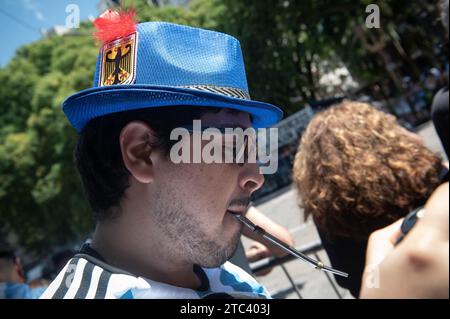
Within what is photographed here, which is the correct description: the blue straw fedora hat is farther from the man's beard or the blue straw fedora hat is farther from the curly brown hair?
the curly brown hair

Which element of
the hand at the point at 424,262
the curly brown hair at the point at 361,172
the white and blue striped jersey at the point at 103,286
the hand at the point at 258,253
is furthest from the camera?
the hand at the point at 258,253

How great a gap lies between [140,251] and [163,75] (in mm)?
511

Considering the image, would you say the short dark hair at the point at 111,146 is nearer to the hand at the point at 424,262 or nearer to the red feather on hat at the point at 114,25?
the red feather on hat at the point at 114,25

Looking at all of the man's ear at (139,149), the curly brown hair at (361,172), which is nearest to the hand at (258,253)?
the curly brown hair at (361,172)

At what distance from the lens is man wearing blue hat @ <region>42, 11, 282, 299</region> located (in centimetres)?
117

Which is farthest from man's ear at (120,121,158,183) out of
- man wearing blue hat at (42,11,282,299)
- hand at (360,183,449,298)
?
hand at (360,183,449,298)

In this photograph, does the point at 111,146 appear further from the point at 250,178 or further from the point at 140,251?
the point at 250,178

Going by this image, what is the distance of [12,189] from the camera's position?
20.2m

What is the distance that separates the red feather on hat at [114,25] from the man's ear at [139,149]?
0.34 metres

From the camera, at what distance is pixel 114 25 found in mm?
1342

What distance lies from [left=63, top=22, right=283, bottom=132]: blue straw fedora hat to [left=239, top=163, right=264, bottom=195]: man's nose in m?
0.19

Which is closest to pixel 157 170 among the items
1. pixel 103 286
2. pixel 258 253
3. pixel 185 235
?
pixel 185 235

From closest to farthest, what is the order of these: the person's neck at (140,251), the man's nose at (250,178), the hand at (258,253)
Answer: the person's neck at (140,251)
the man's nose at (250,178)
the hand at (258,253)

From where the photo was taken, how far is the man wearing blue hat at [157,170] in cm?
117
